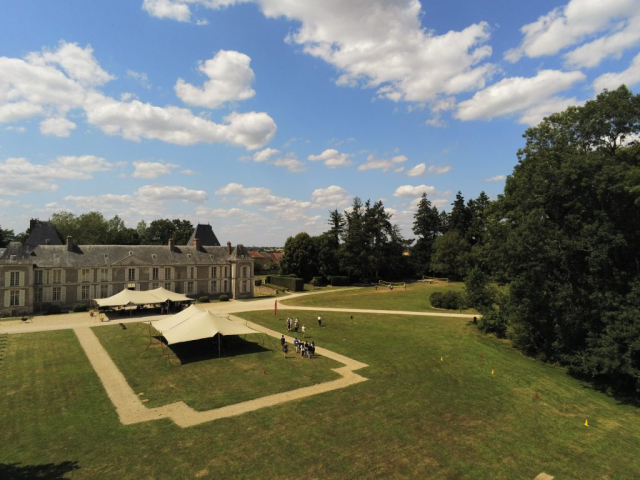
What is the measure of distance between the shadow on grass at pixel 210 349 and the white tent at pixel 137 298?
11324 mm

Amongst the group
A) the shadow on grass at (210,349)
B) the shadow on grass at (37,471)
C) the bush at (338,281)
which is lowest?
the shadow on grass at (37,471)

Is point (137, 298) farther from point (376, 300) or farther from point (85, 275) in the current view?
point (376, 300)

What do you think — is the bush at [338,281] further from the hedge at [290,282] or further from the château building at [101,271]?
the château building at [101,271]

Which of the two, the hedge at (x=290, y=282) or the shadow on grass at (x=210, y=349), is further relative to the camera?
the hedge at (x=290, y=282)

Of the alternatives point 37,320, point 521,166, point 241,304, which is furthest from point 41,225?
point 521,166

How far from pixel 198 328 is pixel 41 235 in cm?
3912

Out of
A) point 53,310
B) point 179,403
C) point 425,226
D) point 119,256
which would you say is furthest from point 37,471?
point 425,226

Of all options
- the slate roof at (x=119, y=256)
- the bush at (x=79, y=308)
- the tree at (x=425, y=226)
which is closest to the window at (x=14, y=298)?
the slate roof at (x=119, y=256)

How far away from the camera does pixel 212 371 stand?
70.5ft

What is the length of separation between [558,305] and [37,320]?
44605 millimetres

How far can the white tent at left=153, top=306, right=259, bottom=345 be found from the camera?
77.4 ft

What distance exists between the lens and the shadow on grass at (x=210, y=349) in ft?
79.3

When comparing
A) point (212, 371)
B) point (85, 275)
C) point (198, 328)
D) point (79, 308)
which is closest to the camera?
point (212, 371)

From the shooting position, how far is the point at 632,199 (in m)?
21.4
